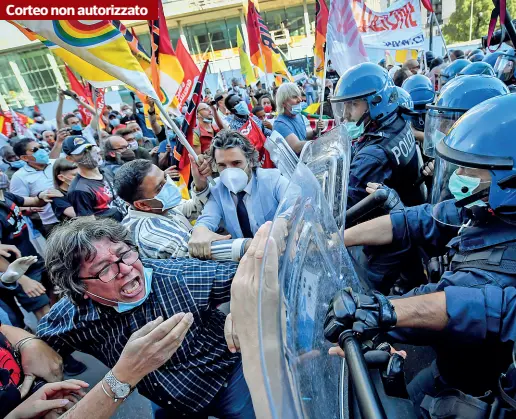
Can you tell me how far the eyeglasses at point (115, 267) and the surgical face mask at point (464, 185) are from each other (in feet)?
4.83

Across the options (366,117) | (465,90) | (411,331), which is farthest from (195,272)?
(465,90)

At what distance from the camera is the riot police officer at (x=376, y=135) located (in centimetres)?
235

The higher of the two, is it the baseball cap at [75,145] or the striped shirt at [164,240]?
the baseball cap at [75,145]

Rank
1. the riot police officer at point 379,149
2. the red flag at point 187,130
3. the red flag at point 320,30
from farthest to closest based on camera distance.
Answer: the red flag at point 320,30
the red flag at point 187,130
the riot police officer at point 379,149

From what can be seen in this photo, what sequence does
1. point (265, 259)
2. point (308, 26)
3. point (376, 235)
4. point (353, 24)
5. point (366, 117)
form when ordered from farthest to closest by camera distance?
point (308, 26)
point (353, 24)
point (366, 117)
point (376, 235)
point (265, 259)

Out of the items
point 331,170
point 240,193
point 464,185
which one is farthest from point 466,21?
point 331,170

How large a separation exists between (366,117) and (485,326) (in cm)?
201

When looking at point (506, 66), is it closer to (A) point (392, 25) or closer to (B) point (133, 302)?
(A) point (392, 25)

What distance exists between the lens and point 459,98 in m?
2.31

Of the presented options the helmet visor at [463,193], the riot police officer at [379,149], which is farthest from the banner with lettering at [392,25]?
the helmet visor at [463,193]

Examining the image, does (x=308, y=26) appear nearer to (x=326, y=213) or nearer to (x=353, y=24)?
(x=353, y=24)

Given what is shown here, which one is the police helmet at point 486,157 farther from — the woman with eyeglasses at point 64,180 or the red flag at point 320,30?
the red flag at point 320,30

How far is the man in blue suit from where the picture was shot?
2.29 m

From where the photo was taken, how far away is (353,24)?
4.42 meters
